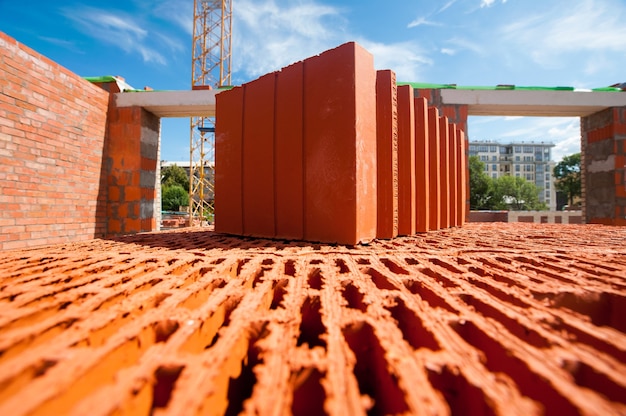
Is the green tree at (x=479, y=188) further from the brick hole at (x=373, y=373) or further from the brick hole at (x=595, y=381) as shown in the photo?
the brick hole at (x=373, y=373)

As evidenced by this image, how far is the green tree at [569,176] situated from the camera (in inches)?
1457

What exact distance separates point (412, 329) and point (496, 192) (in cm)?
4915

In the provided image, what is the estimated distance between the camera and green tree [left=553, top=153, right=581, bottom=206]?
3700 cm

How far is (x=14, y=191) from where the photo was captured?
4.64 m

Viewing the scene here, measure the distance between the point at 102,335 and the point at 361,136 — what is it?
113 inches

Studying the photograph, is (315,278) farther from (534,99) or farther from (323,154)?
(534,99)

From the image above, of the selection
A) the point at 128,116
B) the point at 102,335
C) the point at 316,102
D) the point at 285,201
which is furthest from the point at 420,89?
the point at 102,335

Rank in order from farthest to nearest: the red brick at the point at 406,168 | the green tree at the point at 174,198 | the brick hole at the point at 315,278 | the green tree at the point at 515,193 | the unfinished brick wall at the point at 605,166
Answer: the green tree at the point at 515,193 → the green tree at the point at 174,198 → the unfinished brick wall at the point at 605,166 → the red brick at the point at 406,168 → the brick hole at the point at 315,278

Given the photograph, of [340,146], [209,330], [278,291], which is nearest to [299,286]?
[278,291]

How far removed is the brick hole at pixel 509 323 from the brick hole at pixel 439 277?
9.3 inches

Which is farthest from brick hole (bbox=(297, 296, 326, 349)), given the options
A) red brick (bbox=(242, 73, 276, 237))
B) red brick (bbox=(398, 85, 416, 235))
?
red brick (bbox=(398, 85, 416, 235))

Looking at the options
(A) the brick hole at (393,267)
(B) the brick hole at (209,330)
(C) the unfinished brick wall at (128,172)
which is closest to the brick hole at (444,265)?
(A) the brick hole at (393,267)

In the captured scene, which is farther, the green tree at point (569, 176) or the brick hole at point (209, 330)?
the green tree at point (569, 176)

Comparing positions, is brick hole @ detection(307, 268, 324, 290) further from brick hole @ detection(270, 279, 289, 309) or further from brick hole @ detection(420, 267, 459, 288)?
brick hole @ detection(420, 267, 459, 288)
